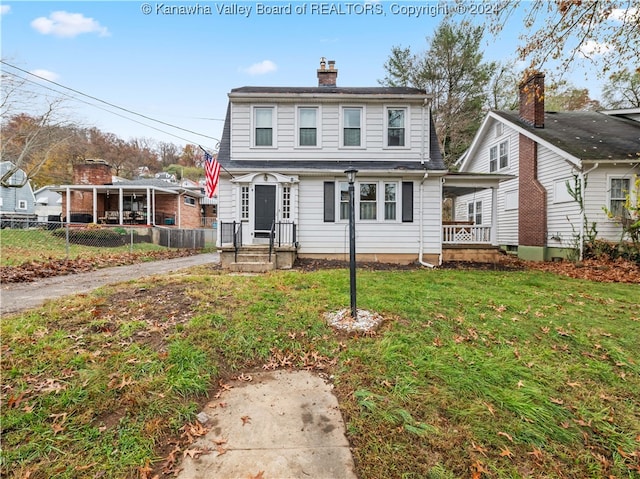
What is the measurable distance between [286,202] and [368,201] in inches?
115

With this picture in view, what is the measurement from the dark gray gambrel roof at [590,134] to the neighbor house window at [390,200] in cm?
672

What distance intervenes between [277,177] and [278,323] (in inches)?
258

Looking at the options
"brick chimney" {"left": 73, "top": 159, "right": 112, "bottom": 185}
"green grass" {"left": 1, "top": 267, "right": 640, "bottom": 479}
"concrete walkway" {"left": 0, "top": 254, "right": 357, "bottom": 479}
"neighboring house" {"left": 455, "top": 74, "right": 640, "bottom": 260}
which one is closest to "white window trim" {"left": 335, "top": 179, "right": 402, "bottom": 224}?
"neighboring house" {"left": 455, "top": 74, "right": 640, "bottom": 260}

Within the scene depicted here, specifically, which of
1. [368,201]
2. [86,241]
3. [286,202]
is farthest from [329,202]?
[86,241]

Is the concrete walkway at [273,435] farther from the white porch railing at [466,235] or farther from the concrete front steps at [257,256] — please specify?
the white porch railing at [466,235]

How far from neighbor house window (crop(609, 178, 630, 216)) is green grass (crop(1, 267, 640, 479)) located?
775 centimetres

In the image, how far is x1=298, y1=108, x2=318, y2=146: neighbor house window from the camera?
428 inches

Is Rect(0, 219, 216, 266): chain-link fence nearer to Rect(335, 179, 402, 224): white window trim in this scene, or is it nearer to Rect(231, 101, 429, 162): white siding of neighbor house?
Rect(231, 101, 429, 162): white siding of neighbor house

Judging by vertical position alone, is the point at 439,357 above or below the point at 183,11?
below

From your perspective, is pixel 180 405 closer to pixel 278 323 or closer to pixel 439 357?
pixel 278 323

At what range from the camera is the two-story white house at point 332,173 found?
10.3m

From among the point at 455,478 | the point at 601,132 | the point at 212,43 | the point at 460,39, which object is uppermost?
the point at 460,39

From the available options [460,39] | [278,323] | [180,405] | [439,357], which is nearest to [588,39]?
[439,357]

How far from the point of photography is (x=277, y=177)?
999 centimetres
